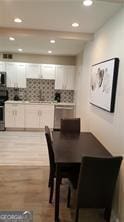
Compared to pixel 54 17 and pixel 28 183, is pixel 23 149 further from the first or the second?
pixel 54 17

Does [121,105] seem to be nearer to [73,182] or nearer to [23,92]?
[73,182]

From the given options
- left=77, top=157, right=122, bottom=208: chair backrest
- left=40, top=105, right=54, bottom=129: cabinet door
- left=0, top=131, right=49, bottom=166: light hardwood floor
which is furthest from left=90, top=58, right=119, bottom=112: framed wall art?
left=40, top=105, right=54, bottom=129: cabinet door

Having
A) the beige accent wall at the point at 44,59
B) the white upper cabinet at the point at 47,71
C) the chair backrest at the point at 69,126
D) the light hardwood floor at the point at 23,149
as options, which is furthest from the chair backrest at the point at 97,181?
the beige accent wall at the point at 44,59

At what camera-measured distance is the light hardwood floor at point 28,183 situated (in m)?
2.66

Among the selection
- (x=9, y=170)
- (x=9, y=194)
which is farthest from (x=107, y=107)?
(x=9, y=170)

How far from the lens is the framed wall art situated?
8.56 feet

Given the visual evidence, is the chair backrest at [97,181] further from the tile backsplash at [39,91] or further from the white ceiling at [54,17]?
the tile backsplash at [39,91]

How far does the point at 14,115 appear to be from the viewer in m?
6.65

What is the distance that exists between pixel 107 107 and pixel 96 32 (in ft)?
5.41

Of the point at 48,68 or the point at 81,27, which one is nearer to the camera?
the point at 81,27

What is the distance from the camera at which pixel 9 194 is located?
3.01 meters

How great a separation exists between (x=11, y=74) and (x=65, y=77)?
1.77 meters

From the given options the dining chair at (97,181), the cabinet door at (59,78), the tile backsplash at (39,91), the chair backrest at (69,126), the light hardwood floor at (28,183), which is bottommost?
the light hardwood floor at (28,183)

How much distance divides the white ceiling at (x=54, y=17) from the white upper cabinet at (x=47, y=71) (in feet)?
9.79
